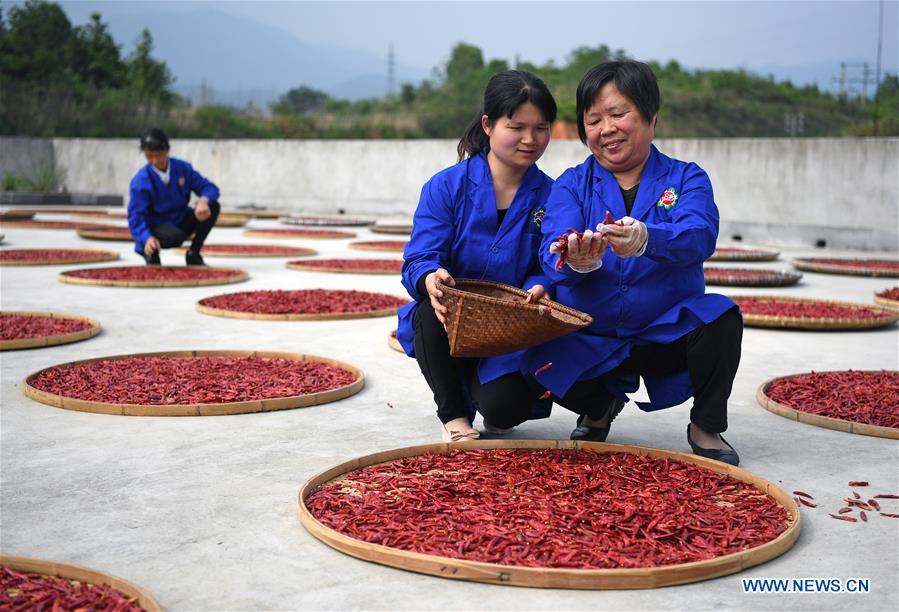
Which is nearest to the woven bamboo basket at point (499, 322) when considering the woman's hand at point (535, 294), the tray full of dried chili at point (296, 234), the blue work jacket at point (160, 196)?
the woman's hand at point (535, 294)

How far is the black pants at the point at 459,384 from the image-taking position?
296cm

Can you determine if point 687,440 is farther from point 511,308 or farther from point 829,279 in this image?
point 829,279

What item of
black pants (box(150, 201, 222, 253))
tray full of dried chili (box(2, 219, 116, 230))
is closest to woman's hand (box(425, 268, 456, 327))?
black pants (box(150, 201, 222, 253))

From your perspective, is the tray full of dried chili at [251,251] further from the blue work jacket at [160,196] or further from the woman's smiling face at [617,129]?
the woman's smiling face at [617,129]

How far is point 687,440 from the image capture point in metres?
3.17

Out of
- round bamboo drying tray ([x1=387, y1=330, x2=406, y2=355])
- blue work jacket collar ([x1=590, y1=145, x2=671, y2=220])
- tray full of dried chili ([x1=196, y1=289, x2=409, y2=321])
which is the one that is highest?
blue work jacket collar ([x1=590, y1=145, x2=671, y2=220])

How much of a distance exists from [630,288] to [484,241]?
0.51m

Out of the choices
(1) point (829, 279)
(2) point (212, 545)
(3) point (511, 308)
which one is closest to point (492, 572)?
(2) point (212, 545)

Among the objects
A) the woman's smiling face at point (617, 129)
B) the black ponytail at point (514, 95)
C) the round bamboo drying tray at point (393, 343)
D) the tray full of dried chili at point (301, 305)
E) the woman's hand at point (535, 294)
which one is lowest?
the round bamboo drying tray at point (393, 343)

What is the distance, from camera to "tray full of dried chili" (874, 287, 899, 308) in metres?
6.22

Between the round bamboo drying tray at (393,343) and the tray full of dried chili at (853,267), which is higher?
the tray full of dried chili at (853,267)

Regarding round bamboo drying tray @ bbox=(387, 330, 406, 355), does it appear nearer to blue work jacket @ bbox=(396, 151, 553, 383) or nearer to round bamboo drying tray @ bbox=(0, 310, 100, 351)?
round bamboo drying tray @ bbox=(0, 310, 100, 351)

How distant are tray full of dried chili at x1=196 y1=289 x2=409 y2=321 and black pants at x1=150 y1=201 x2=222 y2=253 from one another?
1.76 m

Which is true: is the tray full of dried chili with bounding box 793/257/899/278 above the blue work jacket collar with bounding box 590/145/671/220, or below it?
below
